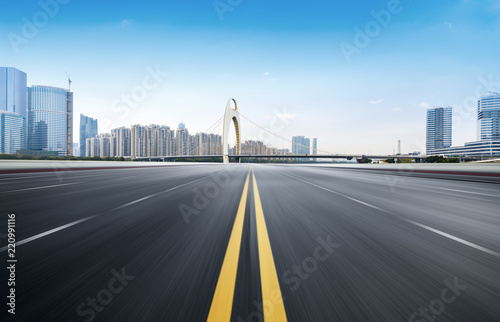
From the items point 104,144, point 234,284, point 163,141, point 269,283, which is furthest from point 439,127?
point 104,144

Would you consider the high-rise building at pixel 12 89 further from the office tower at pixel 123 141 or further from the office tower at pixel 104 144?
the office tower at pixel 104 144

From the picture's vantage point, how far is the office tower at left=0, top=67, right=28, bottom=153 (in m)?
65.7

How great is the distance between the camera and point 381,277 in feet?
8.52

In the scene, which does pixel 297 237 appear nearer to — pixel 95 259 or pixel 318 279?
pixel 318 279

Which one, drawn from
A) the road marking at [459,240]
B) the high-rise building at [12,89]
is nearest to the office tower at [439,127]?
the road marking at [459,240]

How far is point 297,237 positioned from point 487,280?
2227 mm

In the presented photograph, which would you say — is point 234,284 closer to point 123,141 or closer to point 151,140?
point 151,140

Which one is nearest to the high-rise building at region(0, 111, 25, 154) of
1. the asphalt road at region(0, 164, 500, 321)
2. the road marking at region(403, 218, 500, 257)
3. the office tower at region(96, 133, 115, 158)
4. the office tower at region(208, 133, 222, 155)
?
the office tower at region(208, 133, 222, 155)

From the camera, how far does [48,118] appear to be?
9931 cm

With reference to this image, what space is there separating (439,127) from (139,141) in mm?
191087

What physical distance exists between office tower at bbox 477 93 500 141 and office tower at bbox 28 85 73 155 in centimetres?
19671

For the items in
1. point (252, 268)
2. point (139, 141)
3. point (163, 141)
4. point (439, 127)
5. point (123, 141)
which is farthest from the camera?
point (439, 127)

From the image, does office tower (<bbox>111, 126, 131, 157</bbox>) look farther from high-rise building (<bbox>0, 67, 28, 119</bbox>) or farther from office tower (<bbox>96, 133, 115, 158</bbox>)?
high-rise building (<bbox>0, 67, 28, 119</bbox>)

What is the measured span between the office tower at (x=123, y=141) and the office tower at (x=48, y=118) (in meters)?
28.8
